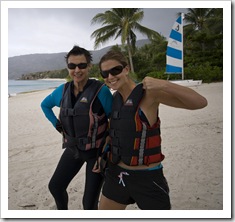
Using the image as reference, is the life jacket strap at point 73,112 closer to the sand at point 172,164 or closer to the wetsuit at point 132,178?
the wetsuit at point 132,178

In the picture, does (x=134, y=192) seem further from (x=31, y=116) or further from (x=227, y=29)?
(x=31, y=116)

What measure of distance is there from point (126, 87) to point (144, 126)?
13.1 inches

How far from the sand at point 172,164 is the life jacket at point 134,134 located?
1332mm

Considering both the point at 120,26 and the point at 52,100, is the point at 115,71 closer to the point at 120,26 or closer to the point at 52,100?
the point at 52,100

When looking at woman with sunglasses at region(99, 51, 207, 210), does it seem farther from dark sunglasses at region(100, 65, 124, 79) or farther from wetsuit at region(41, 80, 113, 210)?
wetsuit at region(41, 80, 113, 210)

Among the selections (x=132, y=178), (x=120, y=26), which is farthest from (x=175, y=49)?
(x=132, y=178)

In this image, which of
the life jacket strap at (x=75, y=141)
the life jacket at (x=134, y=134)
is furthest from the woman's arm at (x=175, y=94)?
the life jacket strap at (x=75, y=141)

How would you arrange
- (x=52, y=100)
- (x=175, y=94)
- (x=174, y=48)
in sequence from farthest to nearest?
(x=174, y=48) → (x=52, y=100) → (x=175, y=94)

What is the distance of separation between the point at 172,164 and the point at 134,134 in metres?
2.42

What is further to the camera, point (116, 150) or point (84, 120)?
point (84, 120)

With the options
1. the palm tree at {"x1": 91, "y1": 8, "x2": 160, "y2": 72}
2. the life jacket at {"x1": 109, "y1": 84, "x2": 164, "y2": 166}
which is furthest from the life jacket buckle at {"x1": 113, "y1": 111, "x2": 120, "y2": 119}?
the palm tree at {"x1": 91, "y1": 8, "x2": 160, "y2": 72}

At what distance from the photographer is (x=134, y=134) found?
5.04 feet

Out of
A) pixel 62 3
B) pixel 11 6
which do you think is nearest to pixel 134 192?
pixel 62 3

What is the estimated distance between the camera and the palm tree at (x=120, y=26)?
1727 cm
